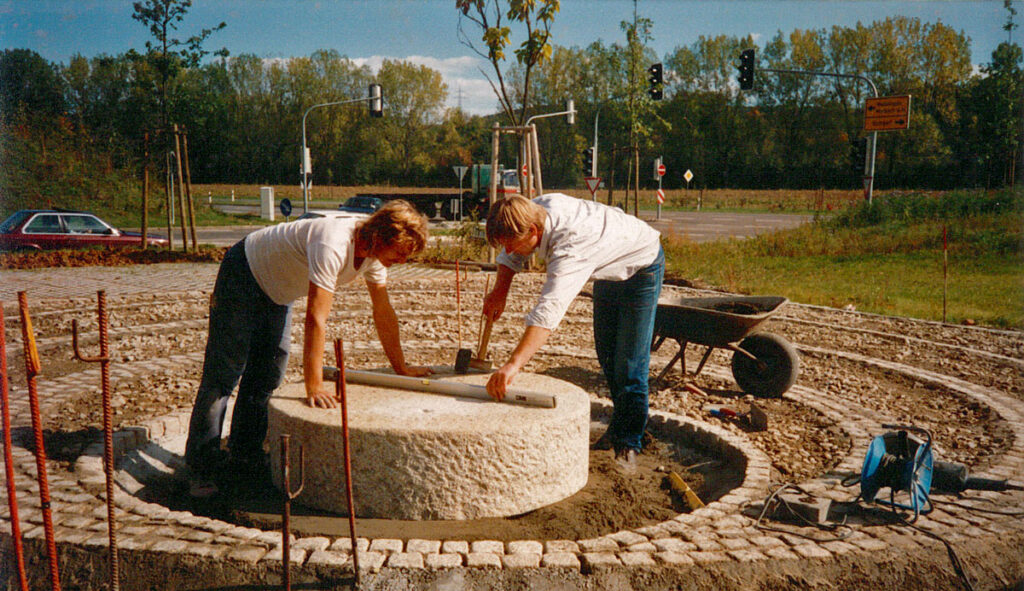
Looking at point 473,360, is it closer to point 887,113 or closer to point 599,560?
point 599,560

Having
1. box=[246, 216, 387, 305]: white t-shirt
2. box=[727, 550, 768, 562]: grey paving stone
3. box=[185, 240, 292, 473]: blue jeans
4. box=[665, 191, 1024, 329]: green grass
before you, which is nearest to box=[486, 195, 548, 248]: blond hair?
box=[246, 216, 387, 305]: white t-shirt

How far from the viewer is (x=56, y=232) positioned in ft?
51.0

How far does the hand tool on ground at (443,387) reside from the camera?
3803 mm

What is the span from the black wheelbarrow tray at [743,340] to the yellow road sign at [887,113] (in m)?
16.5

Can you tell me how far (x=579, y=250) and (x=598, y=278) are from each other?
1.34 ft

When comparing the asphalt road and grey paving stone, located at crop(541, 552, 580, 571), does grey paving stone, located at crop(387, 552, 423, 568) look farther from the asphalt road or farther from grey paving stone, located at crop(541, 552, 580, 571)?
the asphalt road

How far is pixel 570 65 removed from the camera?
56.5m

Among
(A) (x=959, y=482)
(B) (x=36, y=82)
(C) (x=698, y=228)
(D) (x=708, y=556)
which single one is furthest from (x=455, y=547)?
(B) (x=36, y=82)

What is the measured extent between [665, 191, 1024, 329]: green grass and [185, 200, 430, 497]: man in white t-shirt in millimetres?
8566

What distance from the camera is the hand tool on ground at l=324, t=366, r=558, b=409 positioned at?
3803mm

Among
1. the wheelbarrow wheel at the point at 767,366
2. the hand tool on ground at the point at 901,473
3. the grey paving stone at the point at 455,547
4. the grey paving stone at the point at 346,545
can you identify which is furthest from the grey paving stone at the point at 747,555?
the wheelbarrow wheel at the point at 767,366

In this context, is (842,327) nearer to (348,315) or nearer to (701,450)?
(701,450)

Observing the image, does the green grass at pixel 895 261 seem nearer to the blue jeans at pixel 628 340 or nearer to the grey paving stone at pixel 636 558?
the blue jeans at pixel 628 340

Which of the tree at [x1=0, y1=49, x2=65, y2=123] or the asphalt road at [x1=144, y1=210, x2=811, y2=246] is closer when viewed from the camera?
the asphalt road at [x1=144, y1=210, x2=811, y2=246]
